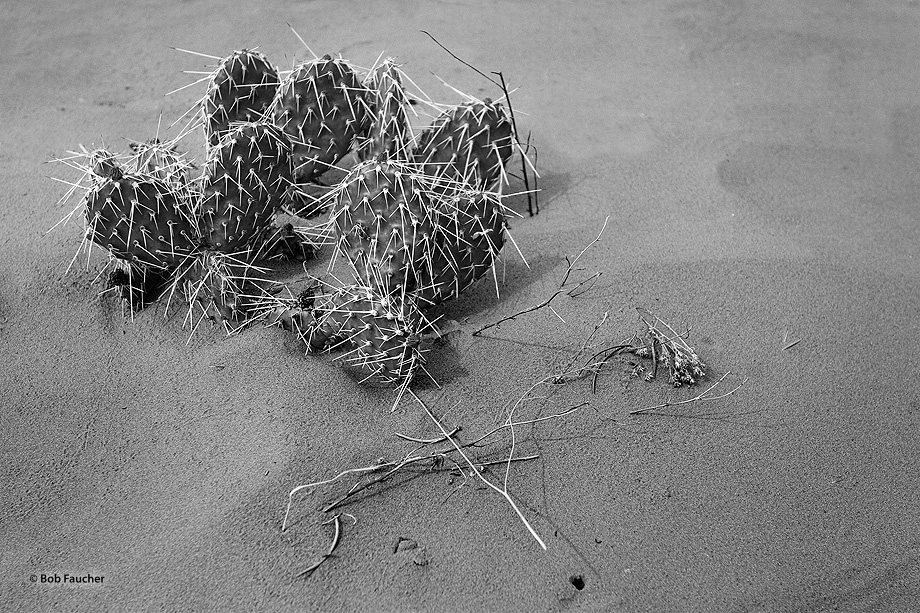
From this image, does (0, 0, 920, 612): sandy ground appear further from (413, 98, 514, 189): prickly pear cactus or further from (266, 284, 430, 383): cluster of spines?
(413, 98, 514, 189): prickly pear cactus

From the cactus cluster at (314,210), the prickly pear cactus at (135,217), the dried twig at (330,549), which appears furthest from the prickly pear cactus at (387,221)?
the dried twig at (330,549)

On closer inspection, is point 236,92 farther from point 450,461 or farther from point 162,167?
point 450,461

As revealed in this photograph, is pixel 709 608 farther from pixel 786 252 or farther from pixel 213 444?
pixel 786 252

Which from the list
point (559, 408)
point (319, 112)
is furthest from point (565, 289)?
point (319, 112)

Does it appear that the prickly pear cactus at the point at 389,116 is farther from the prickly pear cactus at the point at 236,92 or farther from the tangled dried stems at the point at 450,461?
the tangled dried stems at the point at 450,461

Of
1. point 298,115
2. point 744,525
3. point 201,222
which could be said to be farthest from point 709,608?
point 298,115

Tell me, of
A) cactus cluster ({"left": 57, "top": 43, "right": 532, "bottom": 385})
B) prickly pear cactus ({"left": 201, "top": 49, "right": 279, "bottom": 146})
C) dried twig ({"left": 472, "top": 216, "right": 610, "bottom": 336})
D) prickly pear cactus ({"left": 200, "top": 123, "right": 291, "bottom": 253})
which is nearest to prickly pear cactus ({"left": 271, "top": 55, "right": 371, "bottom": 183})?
cactus cluster ({"left": 57, "top": 43, "right": 532, "bottom": 385})
